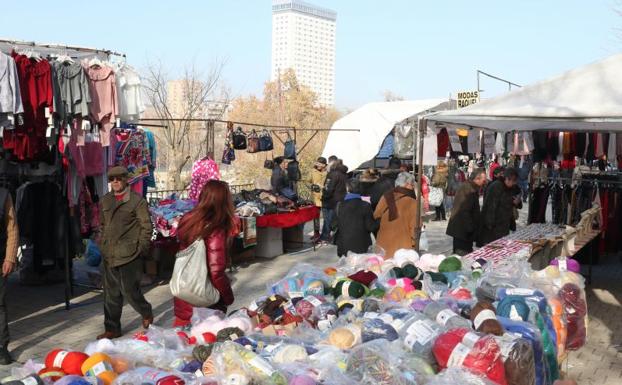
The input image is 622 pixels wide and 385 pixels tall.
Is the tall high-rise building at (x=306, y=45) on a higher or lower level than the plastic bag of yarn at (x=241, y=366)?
higher

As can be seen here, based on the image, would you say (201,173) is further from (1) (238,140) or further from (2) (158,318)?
(2) (158,318)

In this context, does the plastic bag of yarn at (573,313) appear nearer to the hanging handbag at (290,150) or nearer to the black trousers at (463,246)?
the black trousers at (463,246)

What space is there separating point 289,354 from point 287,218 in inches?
277

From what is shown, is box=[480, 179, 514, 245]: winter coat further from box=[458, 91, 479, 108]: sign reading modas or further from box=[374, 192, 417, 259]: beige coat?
box=[458, 91, 479, 108]: sign reading modas

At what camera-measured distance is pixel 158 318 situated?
21.5 ft

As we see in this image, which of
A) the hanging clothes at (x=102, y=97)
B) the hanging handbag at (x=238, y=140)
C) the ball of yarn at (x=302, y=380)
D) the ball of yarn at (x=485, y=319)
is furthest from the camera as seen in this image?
the hanging handbag at (x=238, y=140)

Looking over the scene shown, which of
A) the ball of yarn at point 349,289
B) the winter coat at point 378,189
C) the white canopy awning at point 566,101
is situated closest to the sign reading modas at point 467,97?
the winter coat at point 378,189

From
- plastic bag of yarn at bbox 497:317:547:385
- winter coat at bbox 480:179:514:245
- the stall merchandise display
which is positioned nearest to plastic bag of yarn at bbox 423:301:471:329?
the stall merchandise display

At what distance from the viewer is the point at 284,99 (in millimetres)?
36781

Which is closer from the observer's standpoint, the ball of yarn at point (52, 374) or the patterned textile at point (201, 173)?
the ball of yarn at point (52, 374)

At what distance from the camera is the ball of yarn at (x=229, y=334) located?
3.11m

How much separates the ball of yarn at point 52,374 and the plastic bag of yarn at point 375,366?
127 centimetres

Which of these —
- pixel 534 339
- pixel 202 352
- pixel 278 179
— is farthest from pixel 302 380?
pixel 278 179

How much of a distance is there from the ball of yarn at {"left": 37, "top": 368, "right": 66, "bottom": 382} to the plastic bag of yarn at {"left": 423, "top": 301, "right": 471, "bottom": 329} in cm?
184
